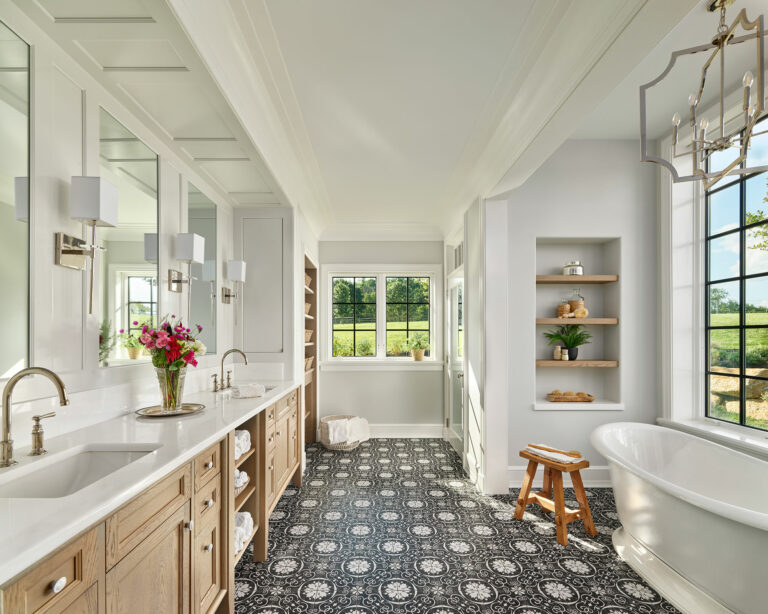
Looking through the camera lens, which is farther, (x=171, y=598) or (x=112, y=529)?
(x=171, y=598)

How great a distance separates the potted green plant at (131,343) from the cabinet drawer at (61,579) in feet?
4.03

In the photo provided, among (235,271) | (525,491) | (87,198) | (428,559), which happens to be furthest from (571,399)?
(87,198)

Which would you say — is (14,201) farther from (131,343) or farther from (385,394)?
(385,394)

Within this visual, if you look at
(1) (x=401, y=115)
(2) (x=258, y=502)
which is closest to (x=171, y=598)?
(2) (x=258, y=502)

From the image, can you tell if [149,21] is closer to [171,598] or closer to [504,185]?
[171,598]

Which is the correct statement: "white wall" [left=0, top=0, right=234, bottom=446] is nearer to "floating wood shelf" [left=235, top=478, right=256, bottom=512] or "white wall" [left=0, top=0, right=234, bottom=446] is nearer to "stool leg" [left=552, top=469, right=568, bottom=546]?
"floating wood shelf" [left=235, top=478, right=256, bottom=512]

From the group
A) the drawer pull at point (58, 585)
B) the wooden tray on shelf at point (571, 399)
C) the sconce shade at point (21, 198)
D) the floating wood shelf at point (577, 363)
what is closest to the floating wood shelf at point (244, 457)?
the drawer pull at point (58, 585)

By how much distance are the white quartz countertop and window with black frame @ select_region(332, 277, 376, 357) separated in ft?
10.8

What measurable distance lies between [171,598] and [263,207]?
287cm

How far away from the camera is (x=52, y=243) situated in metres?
1.62

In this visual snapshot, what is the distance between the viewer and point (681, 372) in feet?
11.5

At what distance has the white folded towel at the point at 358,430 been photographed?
4.80 meters

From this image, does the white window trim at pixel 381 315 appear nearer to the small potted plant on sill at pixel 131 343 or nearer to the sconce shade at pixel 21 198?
the small potted plant on sill at pixel 131 343

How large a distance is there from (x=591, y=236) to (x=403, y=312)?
8.22ft
